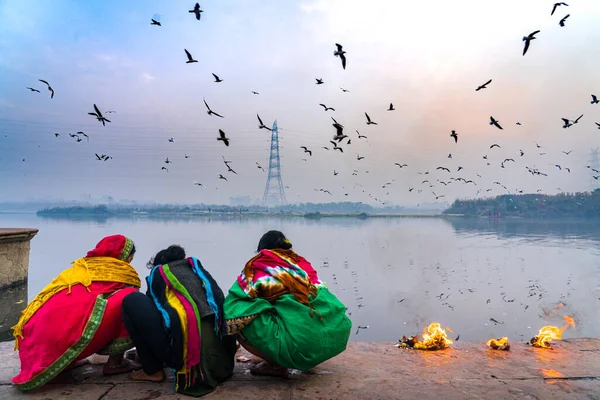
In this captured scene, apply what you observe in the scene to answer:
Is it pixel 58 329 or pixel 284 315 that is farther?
pixel 284 315

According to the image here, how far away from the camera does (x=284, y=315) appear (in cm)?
346

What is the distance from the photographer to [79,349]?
333cm

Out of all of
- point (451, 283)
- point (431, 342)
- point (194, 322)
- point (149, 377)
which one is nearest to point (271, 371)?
point (194, 322)

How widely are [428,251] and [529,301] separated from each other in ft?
52.1

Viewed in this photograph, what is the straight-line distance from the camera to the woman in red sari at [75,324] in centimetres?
326

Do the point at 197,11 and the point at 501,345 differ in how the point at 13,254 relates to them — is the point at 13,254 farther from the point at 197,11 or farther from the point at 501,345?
the point at 501,345

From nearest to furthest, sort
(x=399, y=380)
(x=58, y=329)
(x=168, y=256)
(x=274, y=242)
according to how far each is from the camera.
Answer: (x=58, y=329), (x=399, y=380), (x=168, y=256), (x=274, y=242)

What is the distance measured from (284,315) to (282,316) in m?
0.02

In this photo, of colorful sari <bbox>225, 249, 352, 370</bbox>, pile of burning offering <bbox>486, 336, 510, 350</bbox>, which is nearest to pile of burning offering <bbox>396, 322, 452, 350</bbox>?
pile of burning offering <bbox>486, 336, 510, 350</bbox>

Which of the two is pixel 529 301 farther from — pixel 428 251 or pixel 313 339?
pixel 428 251

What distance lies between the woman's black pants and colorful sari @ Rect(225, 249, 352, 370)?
49 centimetres

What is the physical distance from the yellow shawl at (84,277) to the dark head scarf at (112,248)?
0.21ft

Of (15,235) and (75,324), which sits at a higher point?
(15,235)

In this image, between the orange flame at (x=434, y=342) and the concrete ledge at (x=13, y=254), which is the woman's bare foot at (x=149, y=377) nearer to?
the orange flame at (x=434, y=342)
